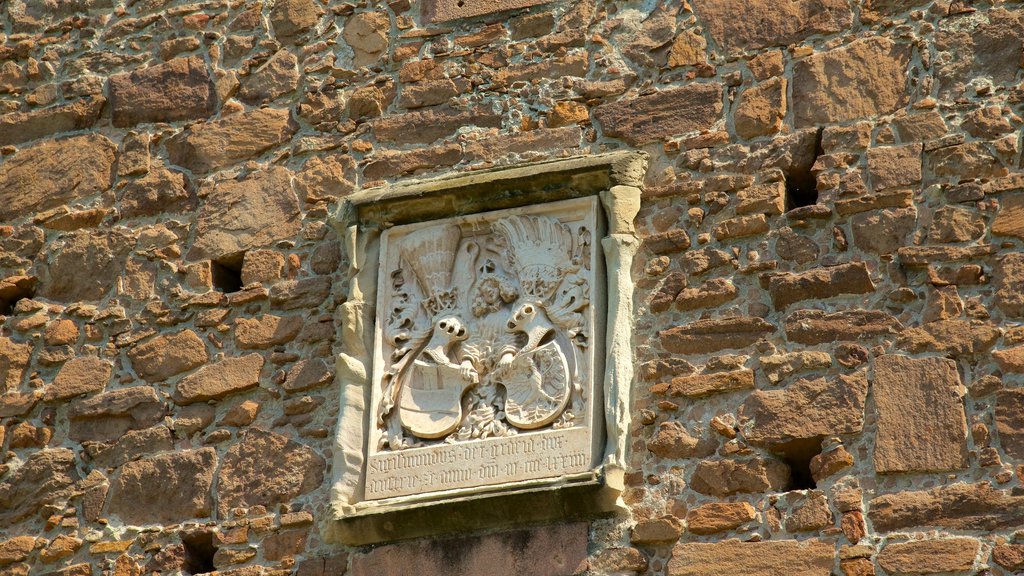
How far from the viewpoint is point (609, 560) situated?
20.7ft

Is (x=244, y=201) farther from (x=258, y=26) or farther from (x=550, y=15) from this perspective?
(x=550, y=15)

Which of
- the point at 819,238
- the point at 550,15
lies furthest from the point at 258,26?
the point at 819,238

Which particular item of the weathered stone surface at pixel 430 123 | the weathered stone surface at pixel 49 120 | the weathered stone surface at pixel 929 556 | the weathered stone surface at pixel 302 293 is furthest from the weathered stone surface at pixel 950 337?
the weathered stone surface at pixel 49 120

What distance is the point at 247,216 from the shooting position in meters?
7.53

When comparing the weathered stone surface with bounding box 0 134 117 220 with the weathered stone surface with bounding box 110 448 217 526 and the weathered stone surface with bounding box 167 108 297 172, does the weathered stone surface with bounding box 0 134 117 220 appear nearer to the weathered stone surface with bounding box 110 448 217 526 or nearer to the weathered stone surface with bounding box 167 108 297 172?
the weathered stone surface with bounding box 167 108 297 172

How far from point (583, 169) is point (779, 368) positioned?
1.12 m

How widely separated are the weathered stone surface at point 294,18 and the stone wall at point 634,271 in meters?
0.01

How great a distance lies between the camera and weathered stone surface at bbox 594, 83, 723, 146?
7.08 metres

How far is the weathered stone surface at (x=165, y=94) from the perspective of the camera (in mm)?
7879

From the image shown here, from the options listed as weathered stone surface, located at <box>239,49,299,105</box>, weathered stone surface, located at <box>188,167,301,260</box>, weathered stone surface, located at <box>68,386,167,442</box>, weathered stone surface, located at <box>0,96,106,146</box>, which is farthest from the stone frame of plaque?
weathered stone surface, located at <box>0,96,106,146</box>

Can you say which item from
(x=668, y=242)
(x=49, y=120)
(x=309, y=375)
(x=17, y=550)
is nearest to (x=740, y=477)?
(x=668, y=242)

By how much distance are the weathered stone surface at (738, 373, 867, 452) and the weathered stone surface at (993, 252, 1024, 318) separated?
547 millimetres

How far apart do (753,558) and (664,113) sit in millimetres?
1872

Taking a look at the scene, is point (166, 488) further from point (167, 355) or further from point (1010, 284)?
point (1010, 284)
